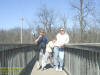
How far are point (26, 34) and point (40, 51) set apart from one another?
35.8 meters

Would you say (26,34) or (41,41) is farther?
(26,34)

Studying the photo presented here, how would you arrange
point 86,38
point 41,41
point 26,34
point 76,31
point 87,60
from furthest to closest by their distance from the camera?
point 26,34 < point 76,31 < point 86,38 < point 41,41 < point 87,60

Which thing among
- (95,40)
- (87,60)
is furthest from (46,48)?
(95,40)

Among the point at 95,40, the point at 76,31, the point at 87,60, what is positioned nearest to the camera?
the point at 87,60

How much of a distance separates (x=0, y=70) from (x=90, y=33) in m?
29.5

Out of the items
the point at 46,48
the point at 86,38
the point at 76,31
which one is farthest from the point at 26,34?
the point at 46,48

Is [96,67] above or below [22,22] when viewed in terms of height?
below

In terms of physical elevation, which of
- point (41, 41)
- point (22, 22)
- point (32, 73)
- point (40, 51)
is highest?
point (22, 22)

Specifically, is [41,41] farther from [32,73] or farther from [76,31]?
[76,31]

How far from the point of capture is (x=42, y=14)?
4581 centimetres

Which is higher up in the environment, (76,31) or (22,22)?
(22,22)

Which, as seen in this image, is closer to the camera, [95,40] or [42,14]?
[95,40]

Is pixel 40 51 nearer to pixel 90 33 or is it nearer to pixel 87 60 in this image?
pixel 87 60

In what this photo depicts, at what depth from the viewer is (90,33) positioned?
3061 cm
